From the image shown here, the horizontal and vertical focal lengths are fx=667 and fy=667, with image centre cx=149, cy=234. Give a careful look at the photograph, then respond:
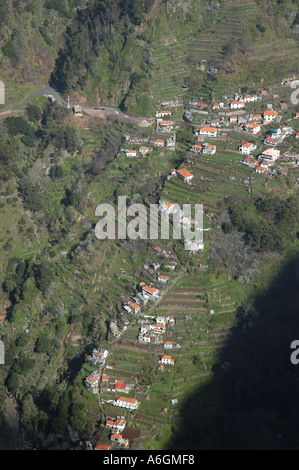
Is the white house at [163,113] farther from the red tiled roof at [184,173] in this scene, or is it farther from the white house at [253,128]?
the red tiled roof at [184,173]

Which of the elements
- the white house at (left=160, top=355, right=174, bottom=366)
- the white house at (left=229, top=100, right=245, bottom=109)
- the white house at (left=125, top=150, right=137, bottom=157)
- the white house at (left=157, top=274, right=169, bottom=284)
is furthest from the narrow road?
the white house at (left=160, top=355, right=174, bottom=366)

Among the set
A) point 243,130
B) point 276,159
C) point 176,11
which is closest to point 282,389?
point 276,159

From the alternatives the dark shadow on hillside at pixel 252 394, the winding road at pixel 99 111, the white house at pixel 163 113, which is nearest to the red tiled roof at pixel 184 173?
the white house at pixel 163 113

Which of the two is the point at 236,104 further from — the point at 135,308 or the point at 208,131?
the point at 135,308

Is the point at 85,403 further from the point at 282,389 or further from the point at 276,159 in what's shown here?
the point at 276,159

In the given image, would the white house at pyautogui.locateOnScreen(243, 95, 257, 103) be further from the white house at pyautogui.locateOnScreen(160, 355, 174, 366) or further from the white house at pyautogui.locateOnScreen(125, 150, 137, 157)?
the white house at pyautogui.locateOnScreen(160, 355, 174, 366)
